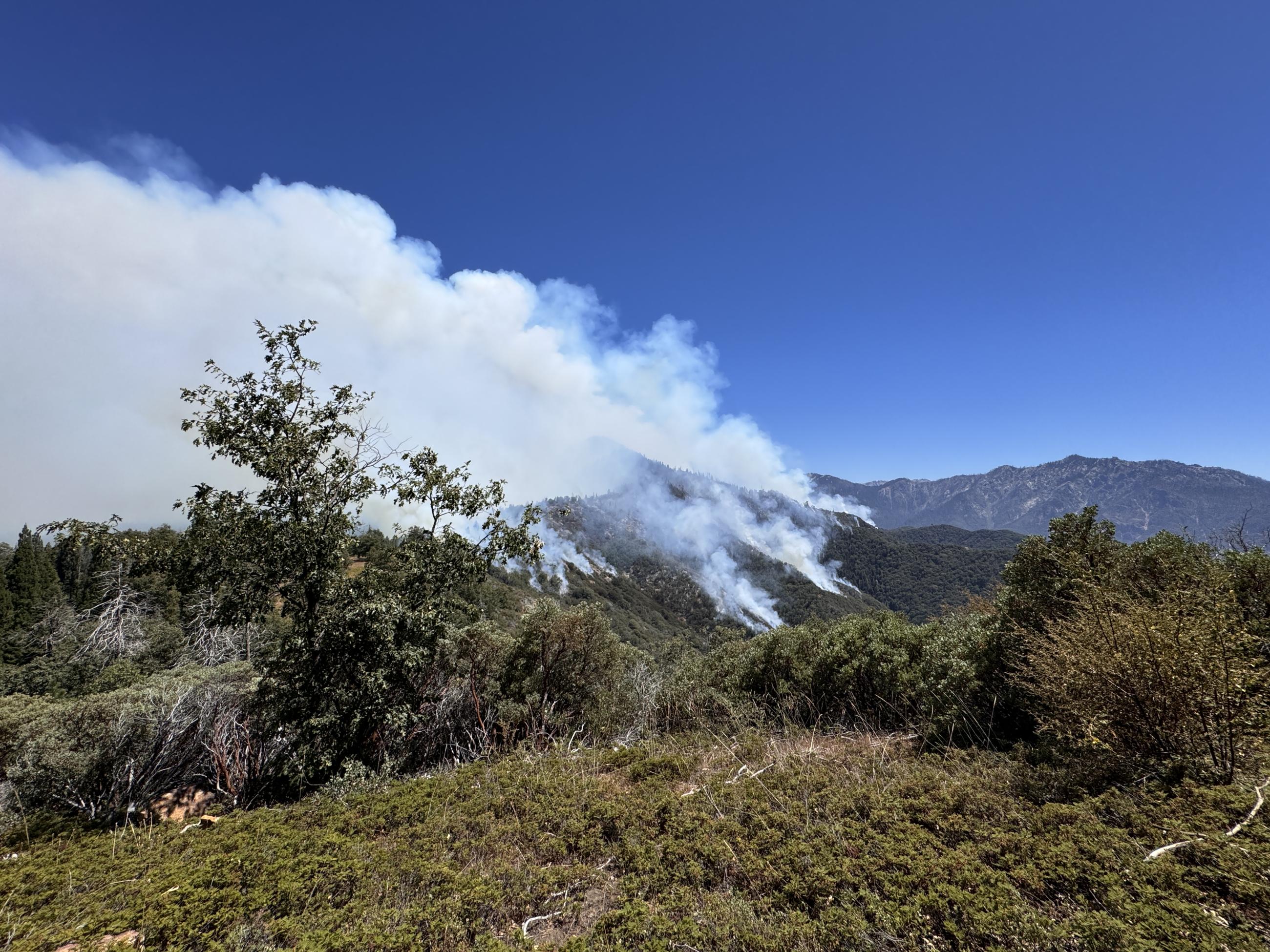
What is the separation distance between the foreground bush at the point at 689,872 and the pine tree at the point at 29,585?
2566 inches

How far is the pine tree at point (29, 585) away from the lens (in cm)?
4709

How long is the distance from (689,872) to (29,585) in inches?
3178

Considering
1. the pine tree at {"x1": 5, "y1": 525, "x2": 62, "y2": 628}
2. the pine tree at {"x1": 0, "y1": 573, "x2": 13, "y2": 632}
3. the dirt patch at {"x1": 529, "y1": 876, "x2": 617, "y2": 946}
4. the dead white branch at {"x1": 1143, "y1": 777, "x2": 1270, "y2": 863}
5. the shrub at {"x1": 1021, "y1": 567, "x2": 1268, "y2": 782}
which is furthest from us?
the pine tree at {"x1": 5, "y1": 525, "x2": 62, "y2": 628}

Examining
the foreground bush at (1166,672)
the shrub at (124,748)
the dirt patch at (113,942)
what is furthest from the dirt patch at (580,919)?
the shrub at (124,748)

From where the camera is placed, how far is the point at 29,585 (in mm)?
50625

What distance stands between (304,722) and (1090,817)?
40.8ft

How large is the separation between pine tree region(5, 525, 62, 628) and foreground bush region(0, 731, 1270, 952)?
2566 inches

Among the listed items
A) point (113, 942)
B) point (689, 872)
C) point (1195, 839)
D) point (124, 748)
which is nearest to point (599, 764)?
point (689, 872)

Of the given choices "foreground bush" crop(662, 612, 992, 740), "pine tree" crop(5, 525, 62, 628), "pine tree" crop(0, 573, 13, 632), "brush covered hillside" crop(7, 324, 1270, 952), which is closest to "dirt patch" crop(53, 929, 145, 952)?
"brush covered hillside" crop(7, 324, 1270, 952)

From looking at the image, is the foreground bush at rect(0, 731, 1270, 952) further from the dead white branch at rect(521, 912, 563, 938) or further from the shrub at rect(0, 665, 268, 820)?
the shrub at rect(0, 665, 268, 820)

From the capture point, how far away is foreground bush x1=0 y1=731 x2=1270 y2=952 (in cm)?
438

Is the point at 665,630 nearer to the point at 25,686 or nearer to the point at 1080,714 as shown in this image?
the point at 25,686

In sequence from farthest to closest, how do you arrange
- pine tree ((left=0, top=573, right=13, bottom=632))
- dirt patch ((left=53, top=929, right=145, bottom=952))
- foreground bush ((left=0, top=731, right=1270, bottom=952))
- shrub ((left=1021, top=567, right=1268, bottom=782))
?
pine tree ((left=0, top=573, right=13, bottom=632))
shrub ((left=1021, top=567, right=1268, bottom=782))
dirt patch ((left=53, top=929, right=145, bottom=952))
foreground bush ((left=0, top=731, right=1270, bottom=952))

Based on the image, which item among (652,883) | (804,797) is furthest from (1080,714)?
(652,883)
